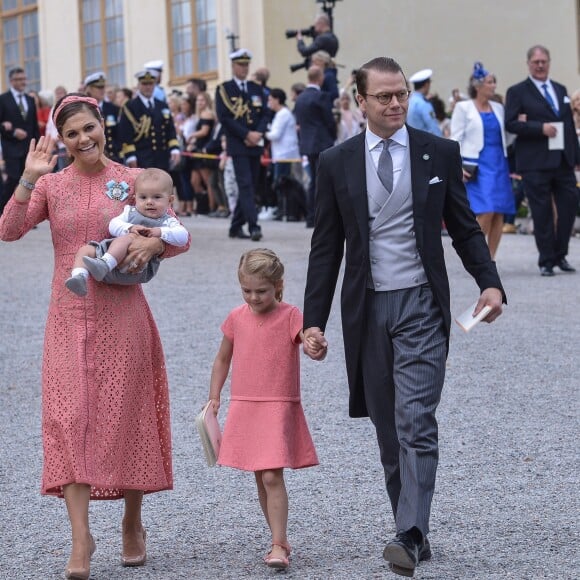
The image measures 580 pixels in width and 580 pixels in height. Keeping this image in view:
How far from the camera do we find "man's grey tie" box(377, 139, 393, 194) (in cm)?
518

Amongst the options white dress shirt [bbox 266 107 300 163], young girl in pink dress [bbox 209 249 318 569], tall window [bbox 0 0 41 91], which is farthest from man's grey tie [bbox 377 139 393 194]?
tall window [bbox 0 0 41 91]

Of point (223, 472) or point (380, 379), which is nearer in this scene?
point (380, 379)

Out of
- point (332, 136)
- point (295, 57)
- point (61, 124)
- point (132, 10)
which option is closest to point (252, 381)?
point (61, 124)

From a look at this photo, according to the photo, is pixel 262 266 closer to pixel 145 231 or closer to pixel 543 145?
pixel 145 231

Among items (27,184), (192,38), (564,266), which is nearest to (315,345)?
(27,184)

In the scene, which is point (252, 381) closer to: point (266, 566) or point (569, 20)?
point (266, 566)

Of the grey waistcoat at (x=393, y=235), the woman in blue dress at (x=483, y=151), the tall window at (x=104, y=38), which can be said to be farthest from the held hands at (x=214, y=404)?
the tall window at (x=104, y=38)

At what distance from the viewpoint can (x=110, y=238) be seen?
17.6 feet

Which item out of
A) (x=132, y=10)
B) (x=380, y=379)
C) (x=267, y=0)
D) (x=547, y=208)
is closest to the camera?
(x=380, y=379)

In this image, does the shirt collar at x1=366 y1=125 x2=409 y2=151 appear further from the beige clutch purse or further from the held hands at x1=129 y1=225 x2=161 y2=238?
the beige clutch purse

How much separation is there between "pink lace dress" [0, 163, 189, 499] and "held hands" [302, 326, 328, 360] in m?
0.54

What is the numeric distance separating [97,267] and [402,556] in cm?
132

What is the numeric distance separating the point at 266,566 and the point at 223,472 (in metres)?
1.62

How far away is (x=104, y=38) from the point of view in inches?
1220
